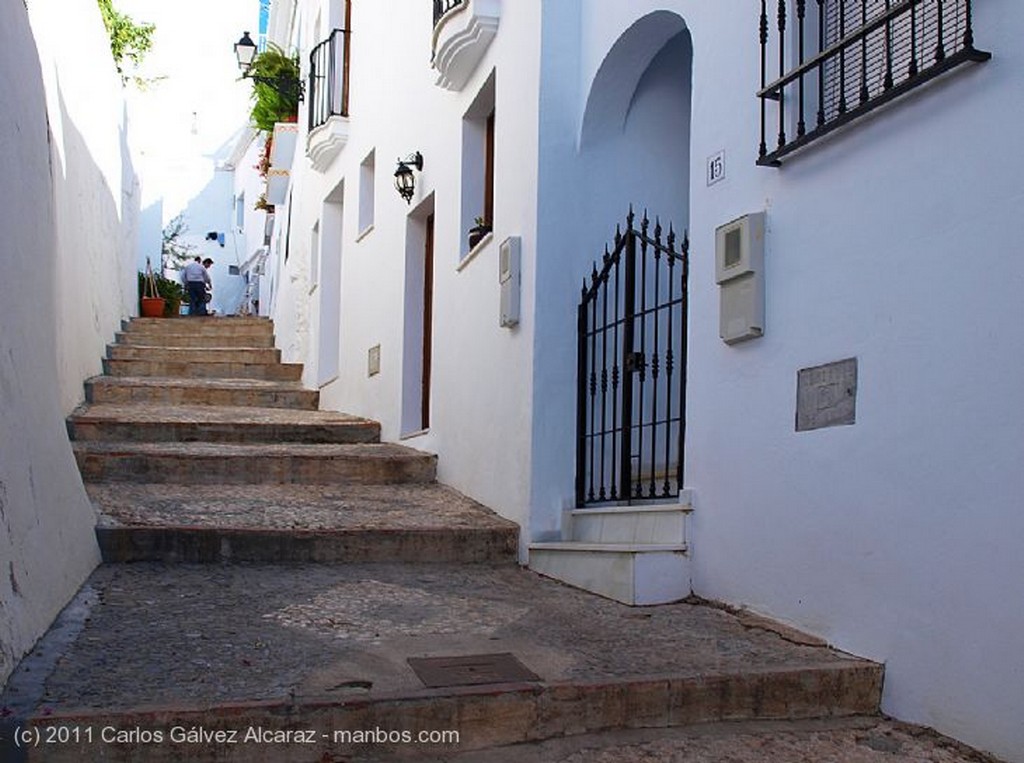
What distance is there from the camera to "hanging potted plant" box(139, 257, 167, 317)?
18.4 m

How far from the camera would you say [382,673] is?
3531 mm

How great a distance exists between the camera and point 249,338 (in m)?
15.7

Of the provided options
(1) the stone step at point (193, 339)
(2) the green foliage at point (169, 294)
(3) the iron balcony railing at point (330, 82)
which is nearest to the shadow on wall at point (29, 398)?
(3) the iron balcony railing at point (330, 82)

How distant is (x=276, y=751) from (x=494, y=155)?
475 cm

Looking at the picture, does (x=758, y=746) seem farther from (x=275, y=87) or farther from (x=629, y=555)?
(x=275, y=87)

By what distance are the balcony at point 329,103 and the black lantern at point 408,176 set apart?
3251 millimetres

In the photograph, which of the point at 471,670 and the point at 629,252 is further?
the point at 629,252

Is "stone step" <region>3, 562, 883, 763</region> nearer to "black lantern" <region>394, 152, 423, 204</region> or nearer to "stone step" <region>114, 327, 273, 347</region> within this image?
"black lantern" <region>394, 152, 423, 204</region>

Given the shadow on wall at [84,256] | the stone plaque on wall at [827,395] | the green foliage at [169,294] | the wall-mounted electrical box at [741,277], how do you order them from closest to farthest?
the stone plaque on wall at [827,395] → the wall-mounted electrical box at [741,277] → the shadow on wall at [84,256] → the green foliage at [169,294]

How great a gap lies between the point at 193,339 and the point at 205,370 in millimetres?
2007

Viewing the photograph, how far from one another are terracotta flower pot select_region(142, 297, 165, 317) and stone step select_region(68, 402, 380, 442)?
9.08 meters

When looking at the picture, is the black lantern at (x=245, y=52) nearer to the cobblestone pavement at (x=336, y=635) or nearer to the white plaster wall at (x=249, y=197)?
the white plaster wall at (x=249, y=197)

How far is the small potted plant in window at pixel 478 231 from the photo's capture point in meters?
7.20

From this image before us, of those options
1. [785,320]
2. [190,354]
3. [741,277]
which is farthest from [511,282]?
[190,354]
